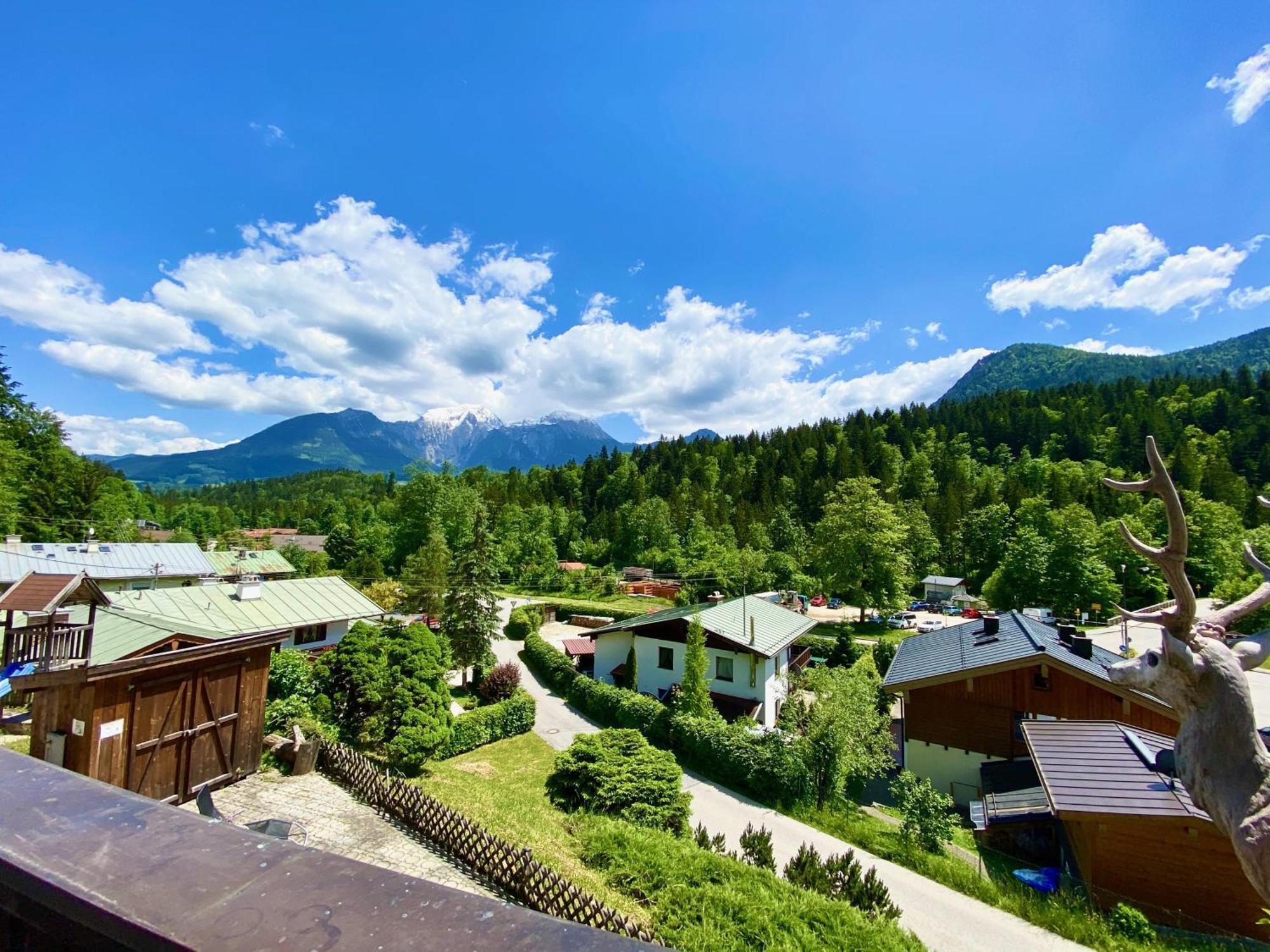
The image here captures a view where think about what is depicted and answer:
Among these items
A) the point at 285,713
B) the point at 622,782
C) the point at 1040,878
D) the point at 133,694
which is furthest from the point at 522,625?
the point at 1040,878

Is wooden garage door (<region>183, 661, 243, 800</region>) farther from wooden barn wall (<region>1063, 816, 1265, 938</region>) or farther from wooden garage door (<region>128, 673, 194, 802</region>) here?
wooden barn wall (<region>1063, 816, 1265, 938</region>)

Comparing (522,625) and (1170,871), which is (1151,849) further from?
(522,625)

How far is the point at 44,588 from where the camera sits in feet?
35.3

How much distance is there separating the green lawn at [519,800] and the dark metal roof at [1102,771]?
441 inches

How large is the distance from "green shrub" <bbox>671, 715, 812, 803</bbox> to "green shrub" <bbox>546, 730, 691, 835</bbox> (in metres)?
4.92

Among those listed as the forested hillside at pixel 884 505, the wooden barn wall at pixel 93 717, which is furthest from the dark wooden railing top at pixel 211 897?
the forested hillside at pixel 884 505

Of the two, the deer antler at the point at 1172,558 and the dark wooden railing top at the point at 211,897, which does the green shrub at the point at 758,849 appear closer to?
the deer antler at the point at 1172,558

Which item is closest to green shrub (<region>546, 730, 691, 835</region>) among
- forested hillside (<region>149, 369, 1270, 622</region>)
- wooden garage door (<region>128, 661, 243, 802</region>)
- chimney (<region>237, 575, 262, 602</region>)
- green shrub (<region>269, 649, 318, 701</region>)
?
wooden garage door (<region>128, 661, 243, 802</region>)

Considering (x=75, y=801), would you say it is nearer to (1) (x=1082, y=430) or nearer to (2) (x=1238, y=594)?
(2) (x=1238, y=594)

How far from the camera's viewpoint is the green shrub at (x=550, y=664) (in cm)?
3156

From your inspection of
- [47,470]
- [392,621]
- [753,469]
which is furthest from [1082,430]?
[47,470]

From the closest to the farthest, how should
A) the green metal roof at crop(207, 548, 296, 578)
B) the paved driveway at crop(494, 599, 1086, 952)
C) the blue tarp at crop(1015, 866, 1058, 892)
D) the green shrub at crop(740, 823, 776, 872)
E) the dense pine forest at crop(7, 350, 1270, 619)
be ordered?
1. the paved driveway at crop(494, 599, 1086, 952)
2. the green shrub at crop(740, 823, 776, 872)
3. the blue tarp at crop(1015, 866, 1058, 892)
4. the green metal roof at crop(207, 548, 296, 578)
5. the dense pine forest at crop(7, 350, 1270, 619)

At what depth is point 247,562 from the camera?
45.8 metres

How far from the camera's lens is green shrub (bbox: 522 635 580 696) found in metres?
31.6
